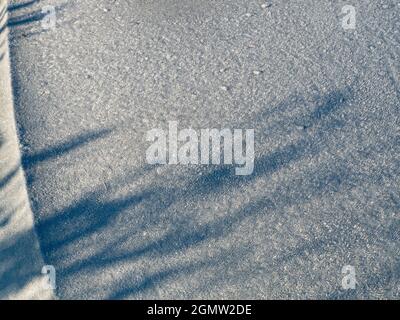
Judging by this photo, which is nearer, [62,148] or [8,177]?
[8,177]

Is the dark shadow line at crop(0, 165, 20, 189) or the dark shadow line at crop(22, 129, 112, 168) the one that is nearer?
the dark shadow line at crop(0, 165, 20, 189)

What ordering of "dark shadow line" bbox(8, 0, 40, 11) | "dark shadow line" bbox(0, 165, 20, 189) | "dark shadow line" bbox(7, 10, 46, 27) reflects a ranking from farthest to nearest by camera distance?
1. "dark shadow line" bbox(8, 0, 40, 11)
2. "dark shadow line" bbox(7, 10, 46, 27)
3. "dark shadow line" bbox(0, 165, 20, 189)

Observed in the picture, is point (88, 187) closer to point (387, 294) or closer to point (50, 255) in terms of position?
point (50, 255)

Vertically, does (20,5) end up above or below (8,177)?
above
